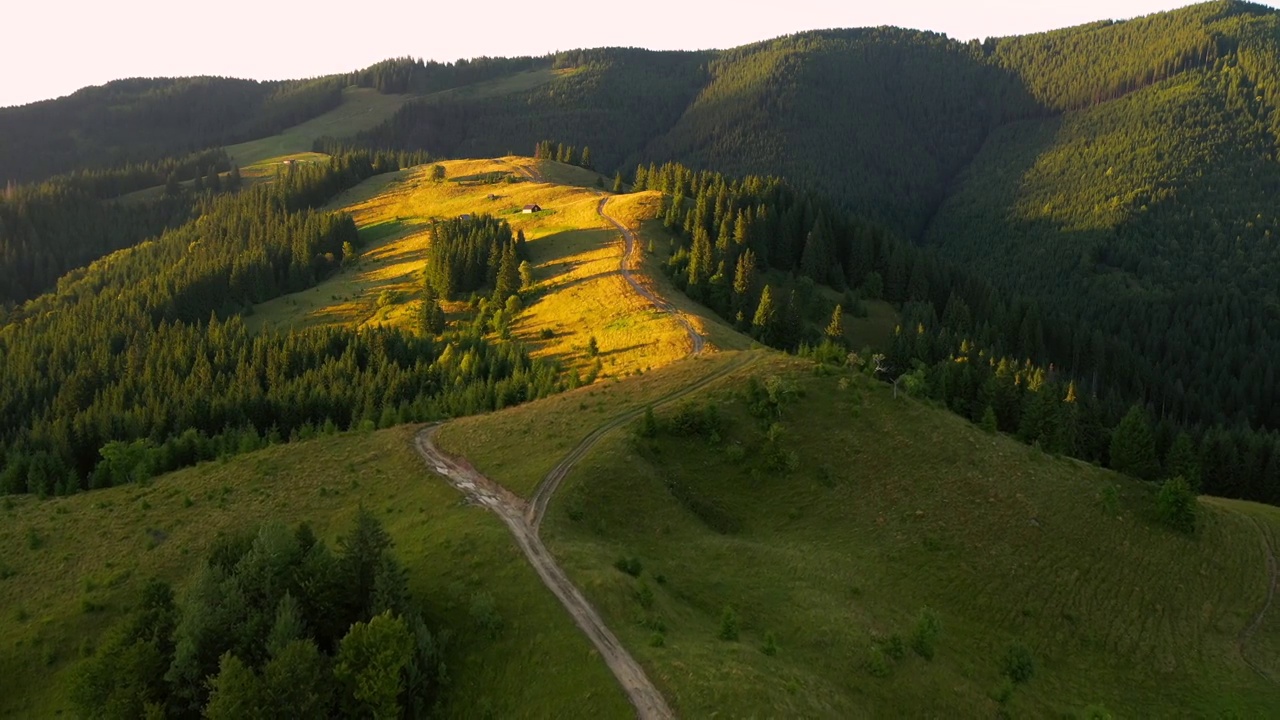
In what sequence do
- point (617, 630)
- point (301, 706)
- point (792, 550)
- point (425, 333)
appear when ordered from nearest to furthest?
point (301, 706) < point (617, 630) < point (792, 550) < point (425, 333)

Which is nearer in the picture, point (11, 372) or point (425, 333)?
point (425, 333)

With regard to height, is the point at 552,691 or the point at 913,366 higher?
the point at 552,691

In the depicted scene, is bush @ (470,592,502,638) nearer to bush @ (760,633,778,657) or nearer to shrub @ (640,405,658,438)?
bush @ (760,633,778,657)

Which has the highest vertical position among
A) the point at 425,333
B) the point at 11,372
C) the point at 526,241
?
the point at 526,241

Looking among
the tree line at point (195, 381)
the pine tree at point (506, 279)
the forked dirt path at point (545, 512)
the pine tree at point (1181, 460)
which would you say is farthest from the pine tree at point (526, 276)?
the pine tree at point (1181, 460)

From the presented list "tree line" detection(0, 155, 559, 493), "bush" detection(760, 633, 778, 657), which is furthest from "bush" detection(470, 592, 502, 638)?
"tree line" detection(0, 155, 559, 493)

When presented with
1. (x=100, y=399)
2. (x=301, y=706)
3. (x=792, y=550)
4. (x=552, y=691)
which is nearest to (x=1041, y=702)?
(x=792, y=550)

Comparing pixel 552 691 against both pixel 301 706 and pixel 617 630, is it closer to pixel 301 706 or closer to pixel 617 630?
pixel 617 630
